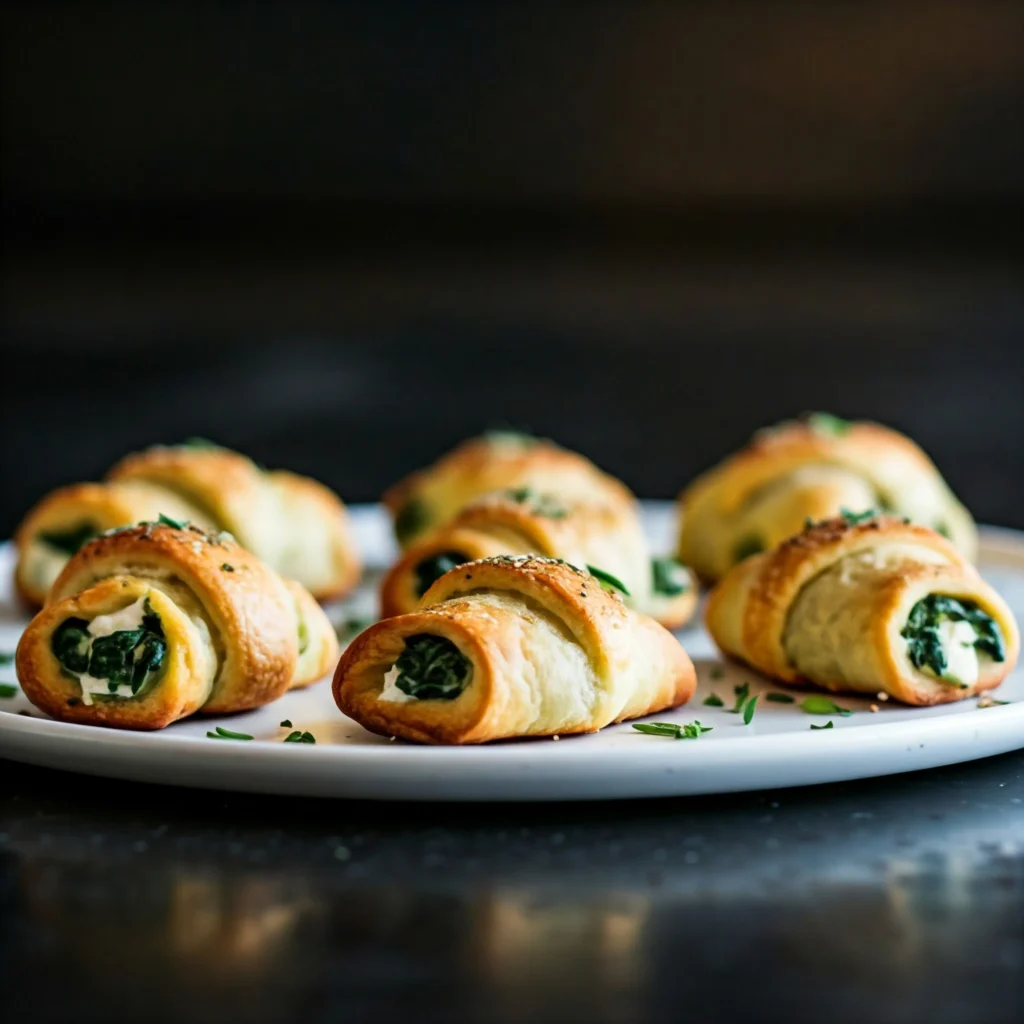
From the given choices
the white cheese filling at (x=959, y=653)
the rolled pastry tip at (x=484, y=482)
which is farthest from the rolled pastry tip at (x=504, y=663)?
the rolled pastry tip at (x=484, y=482)

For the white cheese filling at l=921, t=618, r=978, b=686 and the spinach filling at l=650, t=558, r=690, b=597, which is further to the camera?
the spinach filling at l=650, t=558, r=690, b=597

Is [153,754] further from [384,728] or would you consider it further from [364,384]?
[364,384]

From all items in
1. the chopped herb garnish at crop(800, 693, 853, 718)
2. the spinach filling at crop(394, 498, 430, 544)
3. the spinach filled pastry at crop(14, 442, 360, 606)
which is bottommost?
the chopped herb garnish at crop(800, 693, 853, 718)

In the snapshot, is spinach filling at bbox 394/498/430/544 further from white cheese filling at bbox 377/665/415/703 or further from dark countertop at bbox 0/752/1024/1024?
dark countertop at bbox 0/752/1024/1024

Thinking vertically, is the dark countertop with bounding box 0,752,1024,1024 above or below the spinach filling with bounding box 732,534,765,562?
below

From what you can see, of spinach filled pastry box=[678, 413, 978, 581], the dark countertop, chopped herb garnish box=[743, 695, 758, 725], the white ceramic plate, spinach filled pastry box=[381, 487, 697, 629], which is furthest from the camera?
spinach filled pastry box=[678, 413, 978, 581]

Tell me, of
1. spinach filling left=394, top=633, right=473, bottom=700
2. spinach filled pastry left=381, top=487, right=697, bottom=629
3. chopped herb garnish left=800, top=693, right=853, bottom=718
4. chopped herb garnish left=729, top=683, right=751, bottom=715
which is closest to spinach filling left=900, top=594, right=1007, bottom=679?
chopped herb garnish left=800, top=693, right=853, bottom=718

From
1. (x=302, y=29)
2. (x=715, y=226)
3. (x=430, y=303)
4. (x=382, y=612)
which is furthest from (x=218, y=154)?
Answer: (x=382, y=612)
